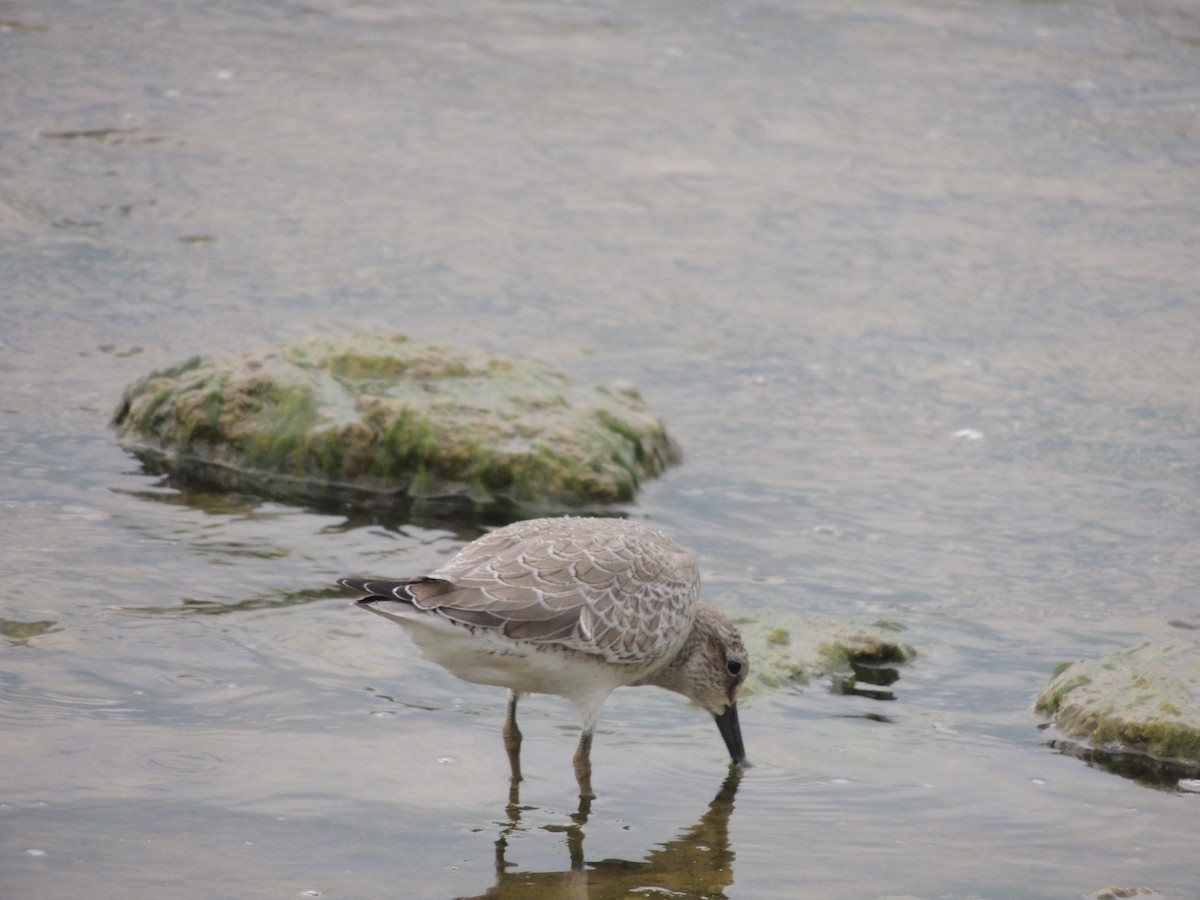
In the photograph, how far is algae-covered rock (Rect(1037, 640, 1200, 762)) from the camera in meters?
6.63

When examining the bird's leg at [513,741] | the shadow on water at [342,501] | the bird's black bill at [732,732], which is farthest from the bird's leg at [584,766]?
the shadow on water at [342,501]

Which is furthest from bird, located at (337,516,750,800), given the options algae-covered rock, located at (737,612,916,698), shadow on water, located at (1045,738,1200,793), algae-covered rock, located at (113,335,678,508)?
algae-covered rock, located at (113,335,678,508)

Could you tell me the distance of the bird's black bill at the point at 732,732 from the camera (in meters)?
6.62

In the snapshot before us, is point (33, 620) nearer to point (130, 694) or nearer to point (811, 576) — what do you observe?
point (130, 694)

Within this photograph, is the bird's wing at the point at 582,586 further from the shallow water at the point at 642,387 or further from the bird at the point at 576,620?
the shallow water at the point at 642,387

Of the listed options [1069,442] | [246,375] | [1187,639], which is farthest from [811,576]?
[246,375]

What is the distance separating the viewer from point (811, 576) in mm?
8625

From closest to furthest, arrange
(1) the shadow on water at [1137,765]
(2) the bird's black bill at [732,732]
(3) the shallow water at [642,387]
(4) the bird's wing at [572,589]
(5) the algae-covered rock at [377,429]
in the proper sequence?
1. (3) the shallow water at [642,387]
2. (4) the bird's wing at [572,589]
3. (1) the shadow on water at [1137,765]
4. (2) the bird's black bill at [732,732]
5. (5) the algae-covered rock at [377,429]

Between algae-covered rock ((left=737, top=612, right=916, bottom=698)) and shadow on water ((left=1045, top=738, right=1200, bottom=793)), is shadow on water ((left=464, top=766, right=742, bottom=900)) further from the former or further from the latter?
shadow on water ((left=1045, top=738, right=1200, bottom=793))

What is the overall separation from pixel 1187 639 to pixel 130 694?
517cm

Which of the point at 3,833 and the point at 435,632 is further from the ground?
the point at 435,632

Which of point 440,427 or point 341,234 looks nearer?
point 440,427

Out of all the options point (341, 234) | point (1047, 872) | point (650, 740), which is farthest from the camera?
point (341, 234)

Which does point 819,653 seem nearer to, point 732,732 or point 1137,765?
point 732,732
